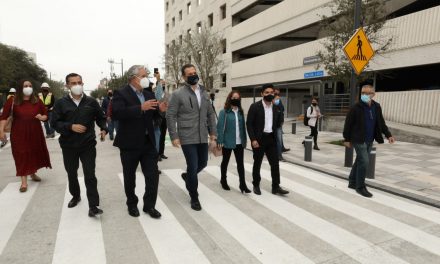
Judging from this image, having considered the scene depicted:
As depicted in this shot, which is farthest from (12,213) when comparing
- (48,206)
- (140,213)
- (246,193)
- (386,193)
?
(386,193)

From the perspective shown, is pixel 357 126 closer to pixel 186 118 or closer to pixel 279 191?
pixel 279 191

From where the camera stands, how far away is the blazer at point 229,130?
5324 mm

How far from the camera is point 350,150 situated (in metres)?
7.52

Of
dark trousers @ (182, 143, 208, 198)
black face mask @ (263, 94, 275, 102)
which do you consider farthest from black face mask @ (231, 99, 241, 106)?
dark trousers @ (182, 143, 208, 198)

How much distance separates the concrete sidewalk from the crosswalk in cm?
51

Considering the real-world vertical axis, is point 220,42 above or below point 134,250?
above

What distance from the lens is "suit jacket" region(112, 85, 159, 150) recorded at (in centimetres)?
398

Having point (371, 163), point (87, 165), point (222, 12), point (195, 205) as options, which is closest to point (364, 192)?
point (371, 163)

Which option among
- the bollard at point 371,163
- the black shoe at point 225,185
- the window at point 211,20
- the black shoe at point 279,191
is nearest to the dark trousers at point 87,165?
the black shoe at point 225,185

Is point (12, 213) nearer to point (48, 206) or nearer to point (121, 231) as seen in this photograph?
point (48, 206)

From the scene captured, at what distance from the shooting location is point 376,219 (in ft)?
14.3

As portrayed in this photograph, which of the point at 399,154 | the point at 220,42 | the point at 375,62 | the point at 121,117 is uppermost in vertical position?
the point at 220,42

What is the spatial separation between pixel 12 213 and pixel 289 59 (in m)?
21.6

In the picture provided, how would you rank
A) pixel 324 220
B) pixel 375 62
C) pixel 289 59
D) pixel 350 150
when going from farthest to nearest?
1. pixel 289 59
2. pixel 375 62
3. pixel 350 150
4. pixel 324 220
